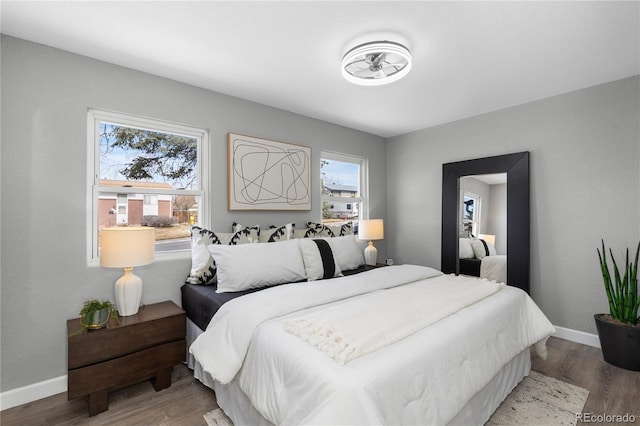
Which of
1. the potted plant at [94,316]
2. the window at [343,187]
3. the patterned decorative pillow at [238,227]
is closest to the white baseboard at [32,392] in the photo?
the potted plant at [94,316]

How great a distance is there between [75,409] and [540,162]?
456 cm

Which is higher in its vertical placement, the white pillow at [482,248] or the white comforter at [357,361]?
the white pillow at [482,248]

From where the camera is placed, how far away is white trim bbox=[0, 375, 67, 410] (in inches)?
78.3

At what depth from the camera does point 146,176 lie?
268 cm

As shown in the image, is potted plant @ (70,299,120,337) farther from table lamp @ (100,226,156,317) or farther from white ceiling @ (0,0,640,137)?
white ceiling @ (0,0,640,137)

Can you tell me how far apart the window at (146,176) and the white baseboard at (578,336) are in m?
3.81

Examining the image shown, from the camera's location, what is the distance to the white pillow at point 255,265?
2.35 meters

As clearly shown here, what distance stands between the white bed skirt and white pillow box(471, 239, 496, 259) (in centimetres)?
155

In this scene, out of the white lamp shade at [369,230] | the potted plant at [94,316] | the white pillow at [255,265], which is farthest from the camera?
the white lamp shade at [369,230]

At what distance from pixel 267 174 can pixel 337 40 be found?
Answer: 160 cm

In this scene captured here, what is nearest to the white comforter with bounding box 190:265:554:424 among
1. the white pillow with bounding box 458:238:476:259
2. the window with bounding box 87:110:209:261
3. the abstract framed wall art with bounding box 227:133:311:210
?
the window with bounding box 87:110:209:261

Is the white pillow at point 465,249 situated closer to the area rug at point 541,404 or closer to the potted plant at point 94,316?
the area rug at point 541,404

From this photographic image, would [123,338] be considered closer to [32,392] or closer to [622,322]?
[32,392]

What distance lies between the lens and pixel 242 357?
1.60 m
